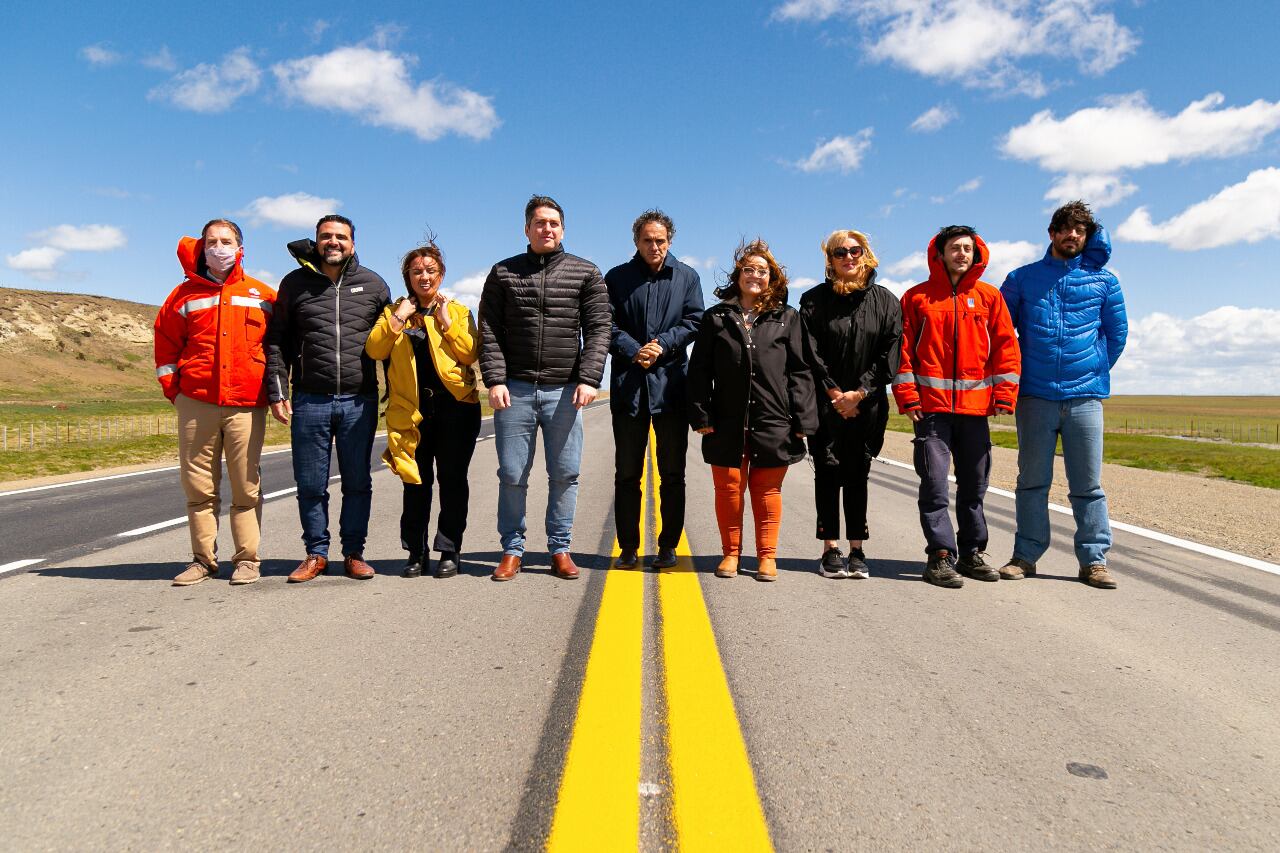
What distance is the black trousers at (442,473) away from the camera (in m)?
4.65

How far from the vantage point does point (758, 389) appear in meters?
4.59

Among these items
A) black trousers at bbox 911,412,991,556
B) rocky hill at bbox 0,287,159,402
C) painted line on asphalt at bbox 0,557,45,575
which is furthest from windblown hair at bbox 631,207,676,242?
rocky hill at bbox 0,287,159,402

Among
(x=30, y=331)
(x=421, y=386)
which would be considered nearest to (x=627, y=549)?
(x=421, y=386)

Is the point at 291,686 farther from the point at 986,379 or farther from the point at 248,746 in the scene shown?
the point at 986,379

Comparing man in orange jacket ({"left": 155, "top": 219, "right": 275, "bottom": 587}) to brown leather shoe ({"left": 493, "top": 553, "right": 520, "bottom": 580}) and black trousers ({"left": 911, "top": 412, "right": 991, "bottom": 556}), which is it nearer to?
brown leather shoe ({"left": 493, "top": 553, "right": 520, "bottom": 580})

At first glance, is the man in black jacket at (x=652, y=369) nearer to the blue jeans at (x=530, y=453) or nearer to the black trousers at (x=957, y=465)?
the blue jeans at (x=530, y=453)

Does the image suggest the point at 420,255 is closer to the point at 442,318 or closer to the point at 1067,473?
the point at 442,318

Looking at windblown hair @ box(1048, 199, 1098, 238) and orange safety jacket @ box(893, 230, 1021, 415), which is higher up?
windblown hair @ box(1048, 199, 1098, 238)

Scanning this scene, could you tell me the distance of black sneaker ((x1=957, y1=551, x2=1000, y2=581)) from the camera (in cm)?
457

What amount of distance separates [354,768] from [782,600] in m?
2.42

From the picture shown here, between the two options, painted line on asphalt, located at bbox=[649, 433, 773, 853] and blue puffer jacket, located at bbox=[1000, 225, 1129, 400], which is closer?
painted line on asphalt, located at bbox=[649, 433, 773, 853]

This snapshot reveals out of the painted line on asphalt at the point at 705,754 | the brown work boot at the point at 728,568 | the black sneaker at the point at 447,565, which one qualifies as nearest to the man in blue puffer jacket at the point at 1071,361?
the brown work boot at the point at 728,568

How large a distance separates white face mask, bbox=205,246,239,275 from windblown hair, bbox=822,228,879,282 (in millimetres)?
3525

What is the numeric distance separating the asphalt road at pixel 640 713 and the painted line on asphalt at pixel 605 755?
0.01 metres
